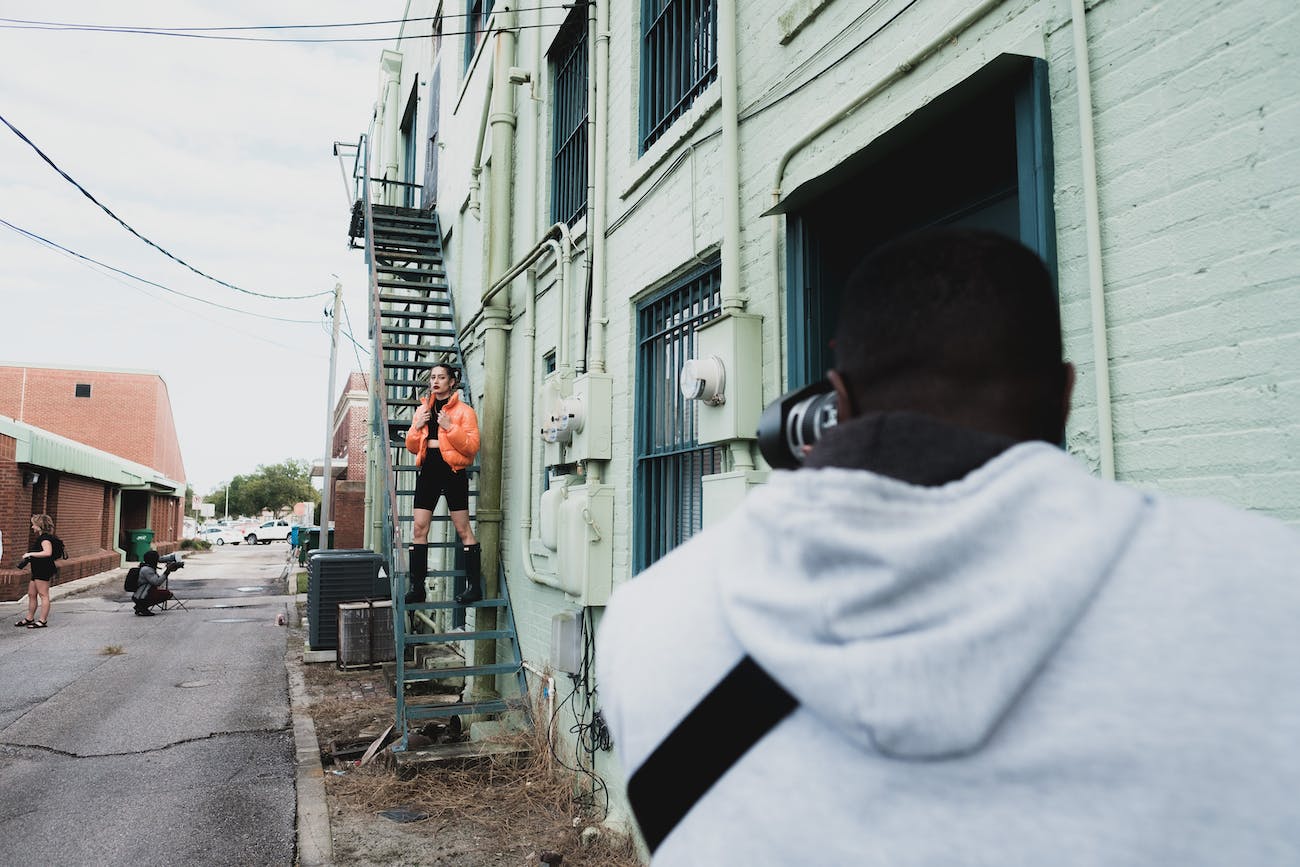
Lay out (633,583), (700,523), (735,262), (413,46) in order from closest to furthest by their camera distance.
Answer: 1. (633,583)
2. (735,262)
3. (700,523)
4. (413,46)

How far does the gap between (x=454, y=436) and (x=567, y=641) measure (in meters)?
2.33

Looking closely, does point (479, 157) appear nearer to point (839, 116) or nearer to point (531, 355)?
point (531, 355)

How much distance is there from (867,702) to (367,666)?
1029 cm

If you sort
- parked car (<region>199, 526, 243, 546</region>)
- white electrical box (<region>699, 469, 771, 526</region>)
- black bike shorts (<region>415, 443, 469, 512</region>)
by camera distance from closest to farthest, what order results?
white electrical box (<region>699, 469, 771, 526</region>)
black bike shorts (<region>415, 443, 469, 512</region>)
parked car (<region>199, 526, 243, 546</region>)

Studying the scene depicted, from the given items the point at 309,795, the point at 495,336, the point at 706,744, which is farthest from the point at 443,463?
the point at 706,744

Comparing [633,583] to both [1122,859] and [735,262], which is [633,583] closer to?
[1122,859]

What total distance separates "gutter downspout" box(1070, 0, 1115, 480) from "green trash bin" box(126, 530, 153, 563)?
111 feet

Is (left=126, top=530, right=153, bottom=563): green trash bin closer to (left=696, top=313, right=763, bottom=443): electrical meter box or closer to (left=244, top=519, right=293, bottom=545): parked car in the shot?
(left=244, top=519, right=293, bottom=545): parked car

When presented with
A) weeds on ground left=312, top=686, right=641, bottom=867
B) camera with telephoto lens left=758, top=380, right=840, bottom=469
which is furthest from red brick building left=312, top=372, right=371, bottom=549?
camera with telephoto lens left=758, top=380, right=840, bottom=469

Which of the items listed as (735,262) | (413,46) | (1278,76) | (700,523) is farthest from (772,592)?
(413,46)

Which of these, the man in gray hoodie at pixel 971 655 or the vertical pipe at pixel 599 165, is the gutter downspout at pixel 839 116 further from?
the man in gray hoodie at pixel 971 655

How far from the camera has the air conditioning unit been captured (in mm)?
9672

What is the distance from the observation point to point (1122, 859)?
78 centimetres

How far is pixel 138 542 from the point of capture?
30453mm
